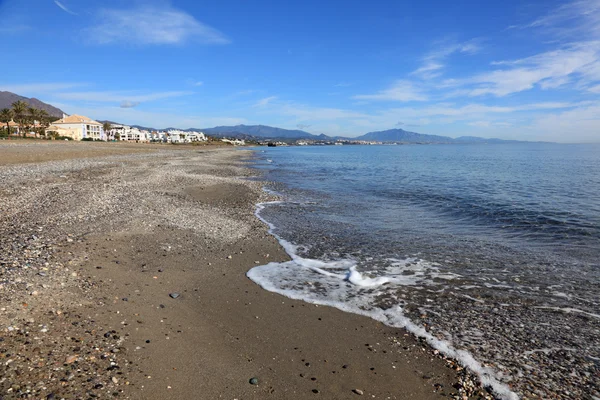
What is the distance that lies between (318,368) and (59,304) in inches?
184

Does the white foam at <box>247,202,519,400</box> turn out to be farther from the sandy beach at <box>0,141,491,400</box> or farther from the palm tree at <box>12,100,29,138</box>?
the palm tree at <box>12,100,29,138</box>

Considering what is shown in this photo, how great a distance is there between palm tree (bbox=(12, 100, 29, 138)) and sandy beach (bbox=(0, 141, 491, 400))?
97.8m

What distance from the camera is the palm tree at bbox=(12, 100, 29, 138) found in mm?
83094

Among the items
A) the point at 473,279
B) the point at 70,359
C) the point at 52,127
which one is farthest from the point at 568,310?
the point at 52,127

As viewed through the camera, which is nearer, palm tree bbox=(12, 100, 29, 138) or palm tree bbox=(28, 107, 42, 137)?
palm tree bbox=(12, 100, 29, 138)

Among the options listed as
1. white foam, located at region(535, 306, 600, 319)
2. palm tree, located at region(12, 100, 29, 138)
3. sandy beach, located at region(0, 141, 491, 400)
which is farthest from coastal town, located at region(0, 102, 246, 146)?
white foam, located at region(535, 306, 600, 319)

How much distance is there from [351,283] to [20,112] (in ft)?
352

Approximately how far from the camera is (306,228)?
43.7ft

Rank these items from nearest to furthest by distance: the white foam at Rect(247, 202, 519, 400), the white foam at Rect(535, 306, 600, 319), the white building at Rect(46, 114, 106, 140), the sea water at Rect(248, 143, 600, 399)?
the sea water at Rect(248, 143, 600, 399)
the white foam at Rect(247, 202, 519, 400)
the white foam at Rect(535, 306, 600, 319)
the white building at Rect(46, 114, 106, 140)

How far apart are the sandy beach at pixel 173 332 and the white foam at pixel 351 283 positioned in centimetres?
29

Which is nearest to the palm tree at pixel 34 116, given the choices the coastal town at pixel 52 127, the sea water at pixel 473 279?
the coastal town at pixel 52 127

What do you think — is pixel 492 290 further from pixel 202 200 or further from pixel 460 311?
pixel 202 200

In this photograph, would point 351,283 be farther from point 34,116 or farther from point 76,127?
point 76,127

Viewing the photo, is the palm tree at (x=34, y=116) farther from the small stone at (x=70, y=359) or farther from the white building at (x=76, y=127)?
the small stone at (x=70, y=359)
